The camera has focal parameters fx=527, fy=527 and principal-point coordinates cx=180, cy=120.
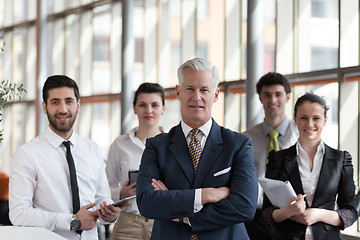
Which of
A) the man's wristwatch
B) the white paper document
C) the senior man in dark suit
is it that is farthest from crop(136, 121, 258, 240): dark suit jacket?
the man's wristwatch

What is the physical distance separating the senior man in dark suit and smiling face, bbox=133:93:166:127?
1549 mm

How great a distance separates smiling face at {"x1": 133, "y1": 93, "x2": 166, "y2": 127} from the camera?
4.02 m

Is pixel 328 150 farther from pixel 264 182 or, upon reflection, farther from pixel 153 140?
pixel 153 140

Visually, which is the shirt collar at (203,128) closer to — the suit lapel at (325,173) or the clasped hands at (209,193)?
the clasped hands at (209,193)

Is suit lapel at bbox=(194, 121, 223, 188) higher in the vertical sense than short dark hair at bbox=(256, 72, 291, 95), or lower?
lower

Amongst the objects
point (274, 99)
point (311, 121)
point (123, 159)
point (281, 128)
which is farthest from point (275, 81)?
point (123, 159)

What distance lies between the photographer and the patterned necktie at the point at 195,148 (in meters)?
2.40

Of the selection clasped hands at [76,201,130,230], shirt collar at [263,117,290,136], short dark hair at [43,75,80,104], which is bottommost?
clasped hands at [76,201,130,230]

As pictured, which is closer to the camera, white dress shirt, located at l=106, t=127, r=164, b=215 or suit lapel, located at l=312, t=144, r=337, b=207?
suit lapel, located at l=312, t=144, r=337, b=207

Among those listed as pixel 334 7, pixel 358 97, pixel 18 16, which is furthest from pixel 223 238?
pixel 18 16

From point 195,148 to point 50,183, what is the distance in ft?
3.52

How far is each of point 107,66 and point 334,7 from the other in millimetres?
5260

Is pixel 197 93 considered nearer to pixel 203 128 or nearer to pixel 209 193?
pixel 203 128

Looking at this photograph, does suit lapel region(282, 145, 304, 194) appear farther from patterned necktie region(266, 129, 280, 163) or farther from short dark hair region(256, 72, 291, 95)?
short dark hair region(256, 72, 291, 95)
